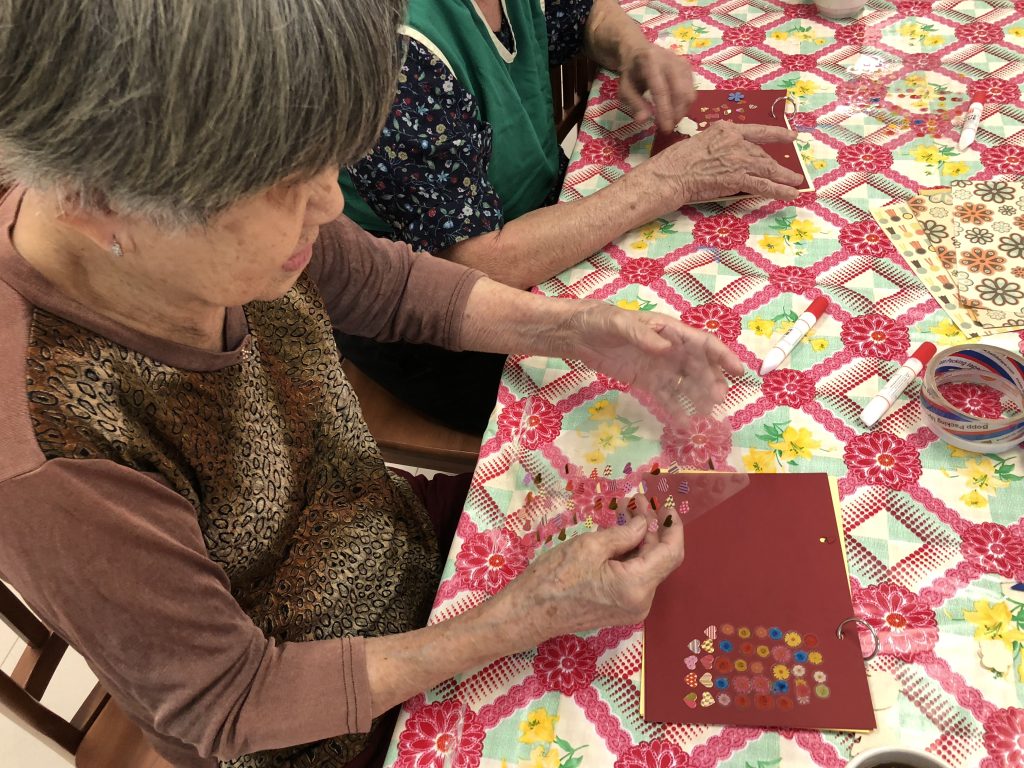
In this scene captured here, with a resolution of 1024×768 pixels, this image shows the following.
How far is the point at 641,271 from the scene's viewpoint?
1151 mm

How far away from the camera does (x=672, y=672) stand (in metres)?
0.76

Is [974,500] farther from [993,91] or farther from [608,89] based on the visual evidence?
[608,89]

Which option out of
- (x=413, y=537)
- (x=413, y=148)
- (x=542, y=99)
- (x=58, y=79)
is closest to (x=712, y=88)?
(x=542, y=99)

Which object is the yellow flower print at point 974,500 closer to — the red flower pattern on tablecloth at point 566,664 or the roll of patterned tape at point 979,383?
the roll of patterned tape at point 979,383

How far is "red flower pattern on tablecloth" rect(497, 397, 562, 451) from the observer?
973mm

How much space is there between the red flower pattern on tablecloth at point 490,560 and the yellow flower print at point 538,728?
0.14 metres

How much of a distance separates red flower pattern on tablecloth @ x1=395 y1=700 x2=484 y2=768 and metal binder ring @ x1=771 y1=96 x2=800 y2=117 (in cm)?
112

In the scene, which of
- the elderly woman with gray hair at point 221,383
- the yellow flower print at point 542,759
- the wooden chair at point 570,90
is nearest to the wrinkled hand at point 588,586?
Answer: the elderly woman with gray hair at point 221,383

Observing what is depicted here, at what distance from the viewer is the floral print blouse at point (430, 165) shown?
1.06 metres

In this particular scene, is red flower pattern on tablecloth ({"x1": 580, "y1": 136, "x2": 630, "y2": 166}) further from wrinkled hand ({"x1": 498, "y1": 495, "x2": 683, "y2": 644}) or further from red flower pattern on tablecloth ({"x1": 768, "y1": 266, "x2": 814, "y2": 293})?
wrinkled hand ({"x1": 498, "y1": 495, "x2": 683, "y2": 644})

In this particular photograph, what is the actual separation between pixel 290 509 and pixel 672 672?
1.61 ft

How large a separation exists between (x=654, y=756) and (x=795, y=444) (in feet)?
1.33

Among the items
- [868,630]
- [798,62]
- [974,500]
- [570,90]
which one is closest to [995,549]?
[974,500]

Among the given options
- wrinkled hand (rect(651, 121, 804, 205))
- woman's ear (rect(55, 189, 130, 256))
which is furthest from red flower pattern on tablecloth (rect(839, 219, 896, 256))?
woman's ear (rect(55, 189, 130, 256))
